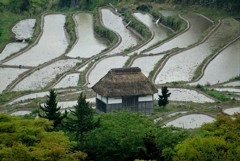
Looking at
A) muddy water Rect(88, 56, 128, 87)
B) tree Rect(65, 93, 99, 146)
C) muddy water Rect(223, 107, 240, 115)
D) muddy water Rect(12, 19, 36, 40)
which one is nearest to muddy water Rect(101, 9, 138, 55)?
muddy water Rect(88, 56, 128, 87)

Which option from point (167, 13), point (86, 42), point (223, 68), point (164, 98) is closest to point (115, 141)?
point (164, 98)

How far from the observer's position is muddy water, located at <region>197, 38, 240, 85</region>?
35562mm

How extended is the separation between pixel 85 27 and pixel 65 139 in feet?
110

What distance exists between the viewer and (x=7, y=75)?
1468 inches

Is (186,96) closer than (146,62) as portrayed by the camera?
Yes

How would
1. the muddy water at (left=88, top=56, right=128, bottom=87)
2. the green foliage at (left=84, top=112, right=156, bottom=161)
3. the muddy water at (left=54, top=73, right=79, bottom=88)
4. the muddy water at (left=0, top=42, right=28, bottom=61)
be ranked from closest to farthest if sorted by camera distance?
the green foliage at (left=84, top=112, right=156, bottom=161) → the muddy water at (left=54, top=73, right=79, bottom=88) → the muddy water at (left=88, top=56, right=128, bottom=87) → the muddy water at (left=0, top=42, right=28, bottom=61)

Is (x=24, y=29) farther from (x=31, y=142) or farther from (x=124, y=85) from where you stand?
(x=31, y=142)

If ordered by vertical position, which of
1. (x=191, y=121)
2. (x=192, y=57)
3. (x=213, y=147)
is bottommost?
(x=213, y=147)

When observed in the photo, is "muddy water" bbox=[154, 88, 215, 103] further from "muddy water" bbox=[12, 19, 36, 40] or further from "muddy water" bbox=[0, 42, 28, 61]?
"muddy water" bbox=[12, 19, 36, 40]

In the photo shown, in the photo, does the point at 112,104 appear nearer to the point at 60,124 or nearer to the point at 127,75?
the point at 127,75

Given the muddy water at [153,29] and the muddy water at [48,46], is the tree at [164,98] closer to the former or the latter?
the muddy water at [48,46]

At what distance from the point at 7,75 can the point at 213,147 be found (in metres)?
21.3

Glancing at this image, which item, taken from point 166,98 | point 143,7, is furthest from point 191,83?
point 143,7

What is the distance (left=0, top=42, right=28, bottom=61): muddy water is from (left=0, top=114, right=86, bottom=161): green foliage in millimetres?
22923
